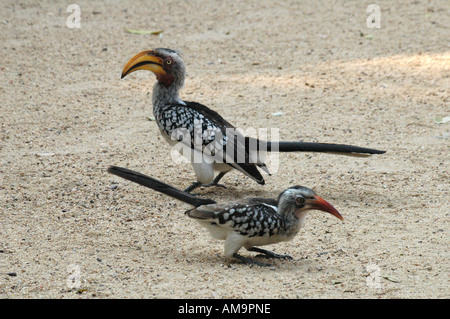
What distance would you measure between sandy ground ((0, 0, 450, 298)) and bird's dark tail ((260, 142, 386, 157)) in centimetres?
29

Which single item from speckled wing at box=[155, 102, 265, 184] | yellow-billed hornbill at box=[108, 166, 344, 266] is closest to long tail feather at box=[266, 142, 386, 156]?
speckled wing at box=[155, 102, 265, 184]

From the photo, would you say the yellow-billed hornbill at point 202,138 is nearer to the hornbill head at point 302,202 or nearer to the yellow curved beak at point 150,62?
the yellow curved beak at point 150,62

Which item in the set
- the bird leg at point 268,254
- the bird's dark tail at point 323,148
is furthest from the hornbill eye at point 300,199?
the bird's dark tail at point 323,148

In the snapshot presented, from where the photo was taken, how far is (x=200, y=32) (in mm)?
9289

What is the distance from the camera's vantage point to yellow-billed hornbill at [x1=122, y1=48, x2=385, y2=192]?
5289 mm

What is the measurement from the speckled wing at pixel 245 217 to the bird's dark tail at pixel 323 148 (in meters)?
1.33

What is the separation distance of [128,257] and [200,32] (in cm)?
561

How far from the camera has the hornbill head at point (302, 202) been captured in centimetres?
408

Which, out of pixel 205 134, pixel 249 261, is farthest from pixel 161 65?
pixel 249 261

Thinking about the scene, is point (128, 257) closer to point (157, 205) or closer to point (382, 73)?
point (157, 205)

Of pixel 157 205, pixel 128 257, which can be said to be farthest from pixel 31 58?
pixel 128 257

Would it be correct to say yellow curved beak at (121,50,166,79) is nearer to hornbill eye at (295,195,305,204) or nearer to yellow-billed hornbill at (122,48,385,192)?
yellow-billed hornbill at (122,48,385,192)

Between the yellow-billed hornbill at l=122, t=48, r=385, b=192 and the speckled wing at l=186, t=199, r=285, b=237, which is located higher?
the yellow-billed hornbill at l=122, t=48, r=385, b=192

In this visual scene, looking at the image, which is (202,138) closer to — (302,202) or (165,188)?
(165,188)
